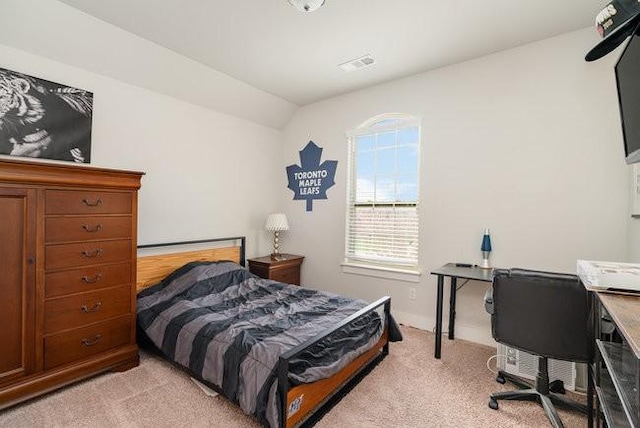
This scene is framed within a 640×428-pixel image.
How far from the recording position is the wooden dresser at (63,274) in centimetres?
178

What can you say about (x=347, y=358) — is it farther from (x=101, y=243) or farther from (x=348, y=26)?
(x=348, y=26)

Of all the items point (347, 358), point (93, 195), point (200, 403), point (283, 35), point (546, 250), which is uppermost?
point (283, 35)

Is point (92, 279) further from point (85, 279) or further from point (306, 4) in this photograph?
point (306, 4)

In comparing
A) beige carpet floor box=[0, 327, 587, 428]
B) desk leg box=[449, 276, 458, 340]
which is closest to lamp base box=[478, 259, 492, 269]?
desk leg box=[449, 276, 458, 340]

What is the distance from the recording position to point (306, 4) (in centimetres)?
202

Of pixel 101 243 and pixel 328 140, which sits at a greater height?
pixel 328 140

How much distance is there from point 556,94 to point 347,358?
2.64 m

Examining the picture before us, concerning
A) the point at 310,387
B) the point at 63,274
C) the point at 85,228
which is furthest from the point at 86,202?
the point at 310,387

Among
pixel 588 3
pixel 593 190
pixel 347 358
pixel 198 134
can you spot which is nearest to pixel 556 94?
pixel 588 3

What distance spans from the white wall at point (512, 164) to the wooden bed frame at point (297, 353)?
1006 millimetres

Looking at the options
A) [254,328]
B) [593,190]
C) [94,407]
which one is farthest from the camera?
[593,190]

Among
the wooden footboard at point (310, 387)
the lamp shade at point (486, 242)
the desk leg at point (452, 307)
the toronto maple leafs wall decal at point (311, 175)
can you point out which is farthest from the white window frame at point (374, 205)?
the wooden footboard at point (310, 387)

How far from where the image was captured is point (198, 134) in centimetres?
339

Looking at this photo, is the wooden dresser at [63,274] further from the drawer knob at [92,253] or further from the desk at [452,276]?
the desk at [452,276]
